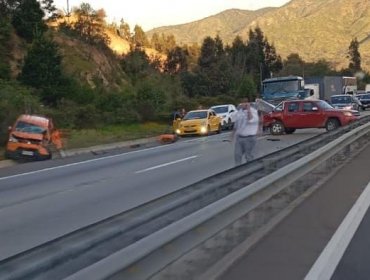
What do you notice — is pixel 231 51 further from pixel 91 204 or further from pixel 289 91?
pixel 91 204

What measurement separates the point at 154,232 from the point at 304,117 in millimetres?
26973

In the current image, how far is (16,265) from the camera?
4031 millimetres

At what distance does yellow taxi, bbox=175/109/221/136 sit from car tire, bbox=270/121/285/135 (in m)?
5.77

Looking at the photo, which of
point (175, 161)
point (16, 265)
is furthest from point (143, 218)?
point (175, 161)

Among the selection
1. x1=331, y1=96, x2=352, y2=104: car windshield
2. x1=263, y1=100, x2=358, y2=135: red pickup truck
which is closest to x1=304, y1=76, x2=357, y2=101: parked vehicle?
x1=331, y1=96, x2=352, y2=104: car windshield

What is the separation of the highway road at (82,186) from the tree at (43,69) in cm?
2083

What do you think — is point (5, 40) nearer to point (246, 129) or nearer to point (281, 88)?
point (281, 88)

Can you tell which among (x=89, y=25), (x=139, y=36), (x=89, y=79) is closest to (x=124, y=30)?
(x=139, y=36)

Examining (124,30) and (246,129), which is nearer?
(246,129)

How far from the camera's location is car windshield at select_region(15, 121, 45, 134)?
24.9 meters

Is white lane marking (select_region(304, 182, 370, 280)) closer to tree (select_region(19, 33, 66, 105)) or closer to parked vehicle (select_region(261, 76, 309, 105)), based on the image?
parked vehicle (select_region(261, 76, 309, 105))

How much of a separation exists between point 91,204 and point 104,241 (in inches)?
279

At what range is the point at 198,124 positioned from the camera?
37.1 m

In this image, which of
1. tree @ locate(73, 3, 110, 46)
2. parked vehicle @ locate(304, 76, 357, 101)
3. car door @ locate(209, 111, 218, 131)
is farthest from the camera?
tree @ locate(73, 3, 110, 46)
